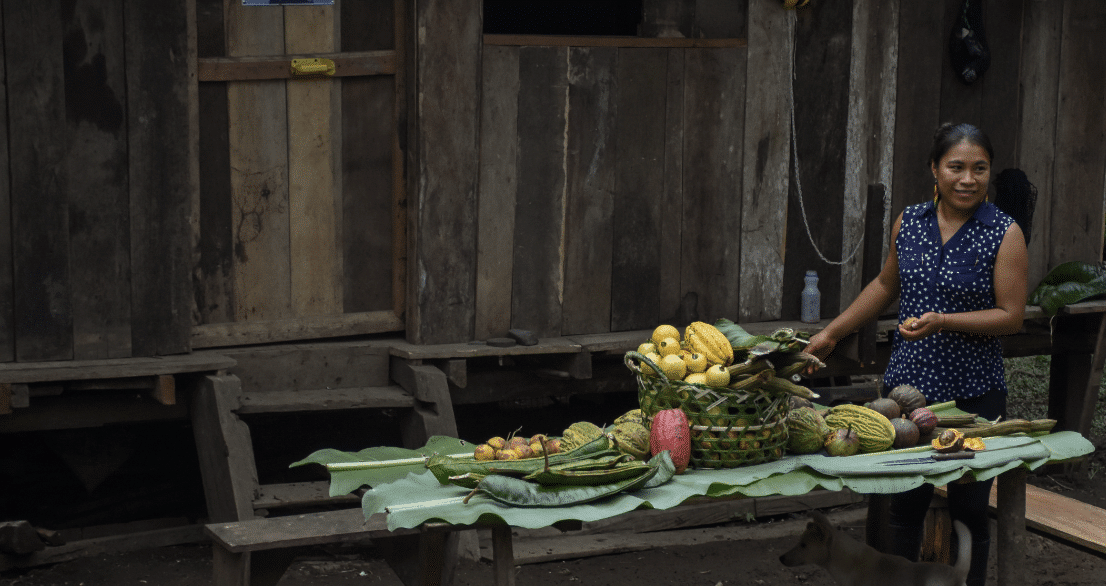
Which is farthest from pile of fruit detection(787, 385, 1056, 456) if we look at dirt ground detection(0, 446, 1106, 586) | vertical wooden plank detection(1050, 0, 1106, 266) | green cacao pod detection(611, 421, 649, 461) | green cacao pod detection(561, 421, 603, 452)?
vertical wooden plank detection(1050, 0, 1106, 266)

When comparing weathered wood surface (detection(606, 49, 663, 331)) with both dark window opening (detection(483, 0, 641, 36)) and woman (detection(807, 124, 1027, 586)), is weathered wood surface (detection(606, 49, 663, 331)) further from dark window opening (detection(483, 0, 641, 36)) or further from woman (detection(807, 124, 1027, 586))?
dark window opening (detection(483, 0, 641, 36))

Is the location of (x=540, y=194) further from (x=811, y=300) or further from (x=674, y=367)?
(x=674, y=367)

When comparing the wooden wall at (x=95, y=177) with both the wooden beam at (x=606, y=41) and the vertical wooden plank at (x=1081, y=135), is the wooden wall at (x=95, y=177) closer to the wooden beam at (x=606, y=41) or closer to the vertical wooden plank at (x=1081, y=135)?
the wooden beam at (x=606, y=41)

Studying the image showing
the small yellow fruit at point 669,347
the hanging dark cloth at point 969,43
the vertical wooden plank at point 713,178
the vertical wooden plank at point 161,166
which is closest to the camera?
the small yellow fruit at point 669,347

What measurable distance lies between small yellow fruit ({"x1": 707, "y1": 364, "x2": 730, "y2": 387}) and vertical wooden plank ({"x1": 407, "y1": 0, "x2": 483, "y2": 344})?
8.43 feet

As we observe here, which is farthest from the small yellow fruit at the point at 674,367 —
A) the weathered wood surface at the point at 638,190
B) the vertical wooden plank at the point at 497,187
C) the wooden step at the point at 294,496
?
the weathered wood surface at the point at 638,190

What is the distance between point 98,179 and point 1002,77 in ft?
16.5

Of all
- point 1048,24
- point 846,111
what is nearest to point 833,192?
point 846,111

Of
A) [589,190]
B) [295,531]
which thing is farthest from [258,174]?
[295,531]

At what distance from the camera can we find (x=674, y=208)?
6.59 meters

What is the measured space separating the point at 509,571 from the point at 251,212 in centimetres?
275

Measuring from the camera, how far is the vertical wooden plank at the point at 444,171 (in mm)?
5906

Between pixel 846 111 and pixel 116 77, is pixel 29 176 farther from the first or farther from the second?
pixel 846 111

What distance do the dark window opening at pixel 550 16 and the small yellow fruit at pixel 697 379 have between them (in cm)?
563
